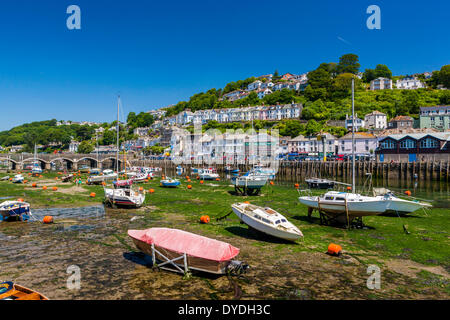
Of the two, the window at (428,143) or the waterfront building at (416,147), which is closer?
the waterfront building at (416,147)

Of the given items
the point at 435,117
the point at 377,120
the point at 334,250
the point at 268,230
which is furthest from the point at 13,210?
the point at 435,117

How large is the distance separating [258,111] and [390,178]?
343 ft

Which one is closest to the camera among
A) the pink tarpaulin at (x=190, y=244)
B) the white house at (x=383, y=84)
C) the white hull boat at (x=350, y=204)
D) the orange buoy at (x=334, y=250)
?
the pink tarpaulin at (x=190, y=244)

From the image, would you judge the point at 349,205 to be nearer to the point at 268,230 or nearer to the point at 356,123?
the point at 268,230

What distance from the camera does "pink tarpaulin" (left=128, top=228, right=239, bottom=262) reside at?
12803mm

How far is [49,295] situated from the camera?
11.5 meters

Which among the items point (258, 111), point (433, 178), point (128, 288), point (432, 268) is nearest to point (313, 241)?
point (432, 268)

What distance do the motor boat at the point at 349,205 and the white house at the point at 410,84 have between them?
190110 millimetres

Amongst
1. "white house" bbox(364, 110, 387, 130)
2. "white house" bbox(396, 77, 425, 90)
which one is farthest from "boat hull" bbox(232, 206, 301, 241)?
"white house" bbox(396, 77, 425, 90)

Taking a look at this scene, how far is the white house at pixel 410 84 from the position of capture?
6719 inches

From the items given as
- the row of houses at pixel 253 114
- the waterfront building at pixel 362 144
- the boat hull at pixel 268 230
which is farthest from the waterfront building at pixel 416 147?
the row of houses at pixel 253 114

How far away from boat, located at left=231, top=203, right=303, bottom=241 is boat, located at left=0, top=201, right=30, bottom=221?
2061cm

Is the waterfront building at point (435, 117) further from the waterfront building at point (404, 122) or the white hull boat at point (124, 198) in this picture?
the white hull boat at point (124, 198)
